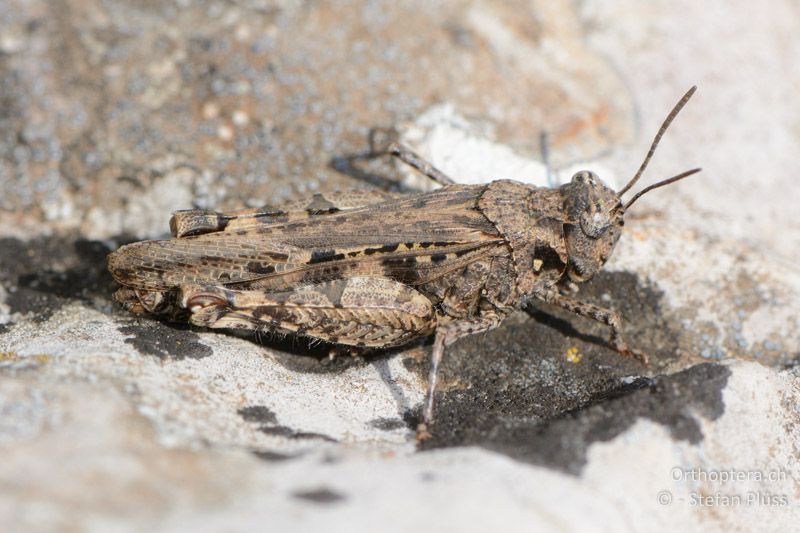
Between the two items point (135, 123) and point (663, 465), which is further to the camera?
point (135, 123)

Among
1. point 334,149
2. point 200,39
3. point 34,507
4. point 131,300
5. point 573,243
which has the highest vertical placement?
point 200,39

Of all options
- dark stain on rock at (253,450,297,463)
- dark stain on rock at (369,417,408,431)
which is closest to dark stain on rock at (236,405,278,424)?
dark stain on rock at (253,450,297,463)

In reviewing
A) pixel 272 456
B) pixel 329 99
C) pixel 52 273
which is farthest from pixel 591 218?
pixel 52 273

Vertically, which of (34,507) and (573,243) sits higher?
(573,243)

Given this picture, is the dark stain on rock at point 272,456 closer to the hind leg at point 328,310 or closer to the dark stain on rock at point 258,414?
the dark stain on rock at point 258,414

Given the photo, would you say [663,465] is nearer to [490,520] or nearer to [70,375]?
[490,520]

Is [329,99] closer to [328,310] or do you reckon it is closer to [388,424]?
[328,310]

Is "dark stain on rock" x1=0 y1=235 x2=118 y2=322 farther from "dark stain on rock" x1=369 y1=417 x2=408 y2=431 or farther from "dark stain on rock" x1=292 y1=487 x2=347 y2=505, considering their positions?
"dark stain on rock" x1=292 y1=487 x2=347 y2=505

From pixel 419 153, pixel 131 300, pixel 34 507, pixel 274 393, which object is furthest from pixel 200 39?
pixel 34 507
